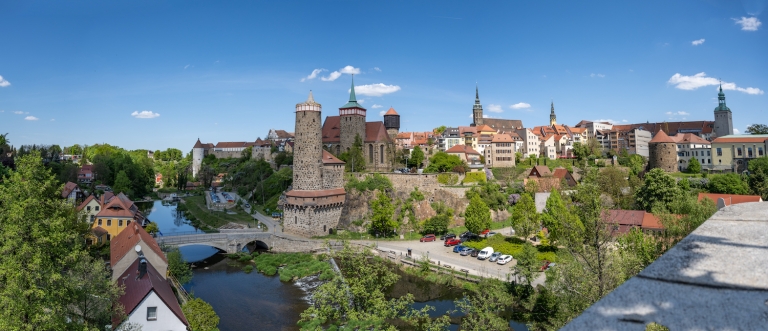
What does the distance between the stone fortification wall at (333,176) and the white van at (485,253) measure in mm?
17018

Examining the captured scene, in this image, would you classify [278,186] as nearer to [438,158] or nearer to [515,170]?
[438,158]

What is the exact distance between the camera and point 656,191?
39250 millimetres

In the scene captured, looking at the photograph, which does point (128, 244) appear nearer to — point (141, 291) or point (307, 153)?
point (141, 291)

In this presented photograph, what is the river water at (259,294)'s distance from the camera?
2352 centimetres

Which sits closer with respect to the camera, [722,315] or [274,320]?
[722,315]

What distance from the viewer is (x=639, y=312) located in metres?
2.21

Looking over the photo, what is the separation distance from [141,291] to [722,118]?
91.0m

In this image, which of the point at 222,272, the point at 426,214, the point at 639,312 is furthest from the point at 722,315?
the point at 426,214

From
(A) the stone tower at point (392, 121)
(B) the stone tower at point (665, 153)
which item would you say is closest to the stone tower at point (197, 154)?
(A) the stone tower at point (392, 121)

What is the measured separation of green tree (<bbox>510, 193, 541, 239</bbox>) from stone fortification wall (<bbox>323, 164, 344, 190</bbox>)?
1747 cm

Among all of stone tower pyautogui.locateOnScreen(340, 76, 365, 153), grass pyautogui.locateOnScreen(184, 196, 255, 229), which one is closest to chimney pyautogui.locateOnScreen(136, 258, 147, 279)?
grass pyautogui.locateOnScreen(184, 196, 255, 229)

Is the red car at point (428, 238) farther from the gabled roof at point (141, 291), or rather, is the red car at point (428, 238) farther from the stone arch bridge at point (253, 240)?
the gabled roof at point (141, 291)

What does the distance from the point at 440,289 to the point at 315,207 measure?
54.2ft

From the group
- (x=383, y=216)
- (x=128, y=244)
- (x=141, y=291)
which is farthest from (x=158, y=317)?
(x=383, y=216)
